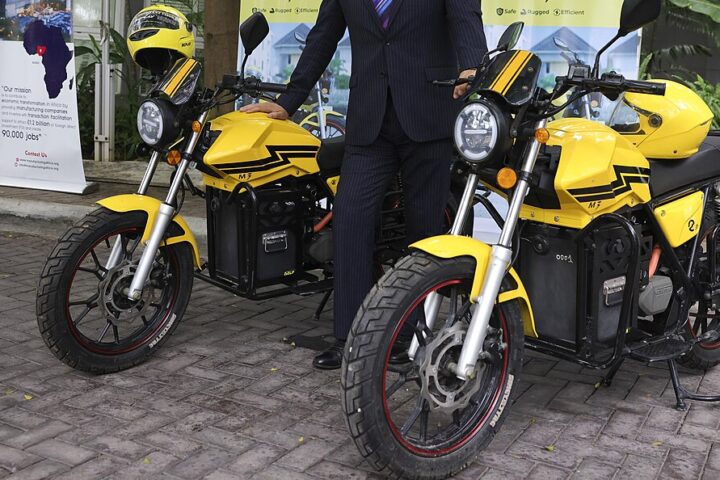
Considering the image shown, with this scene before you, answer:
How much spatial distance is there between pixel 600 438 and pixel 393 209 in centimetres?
160

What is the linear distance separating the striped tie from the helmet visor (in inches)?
42.6

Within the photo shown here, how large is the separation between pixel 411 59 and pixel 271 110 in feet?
2.88

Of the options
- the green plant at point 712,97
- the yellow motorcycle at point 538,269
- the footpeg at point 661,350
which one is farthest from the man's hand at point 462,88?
the green plant at point 712,97

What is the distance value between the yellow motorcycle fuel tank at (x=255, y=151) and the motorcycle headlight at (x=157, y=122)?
0.20 meters

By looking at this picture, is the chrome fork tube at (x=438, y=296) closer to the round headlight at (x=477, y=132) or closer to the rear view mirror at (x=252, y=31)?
the round headlight at (x=477, y=132)

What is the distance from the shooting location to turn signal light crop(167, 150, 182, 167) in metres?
4.18

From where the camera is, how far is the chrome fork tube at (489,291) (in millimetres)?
2996

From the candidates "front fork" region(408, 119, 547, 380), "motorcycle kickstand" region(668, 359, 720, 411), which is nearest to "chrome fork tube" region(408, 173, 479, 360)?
"front fork" region(408, 119, 547, 380)

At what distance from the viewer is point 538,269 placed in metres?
3.56

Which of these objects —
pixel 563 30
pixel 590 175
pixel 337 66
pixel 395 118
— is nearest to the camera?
pixel 590 175

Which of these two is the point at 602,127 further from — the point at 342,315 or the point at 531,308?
the point at 342,315

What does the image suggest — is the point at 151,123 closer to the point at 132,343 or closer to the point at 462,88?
the point at 132,343

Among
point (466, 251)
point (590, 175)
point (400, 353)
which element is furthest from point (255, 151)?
point (590, 175)

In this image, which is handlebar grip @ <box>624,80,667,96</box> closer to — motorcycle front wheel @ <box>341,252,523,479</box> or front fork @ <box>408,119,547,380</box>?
front fork @ <box>408,119,547,380</box>
